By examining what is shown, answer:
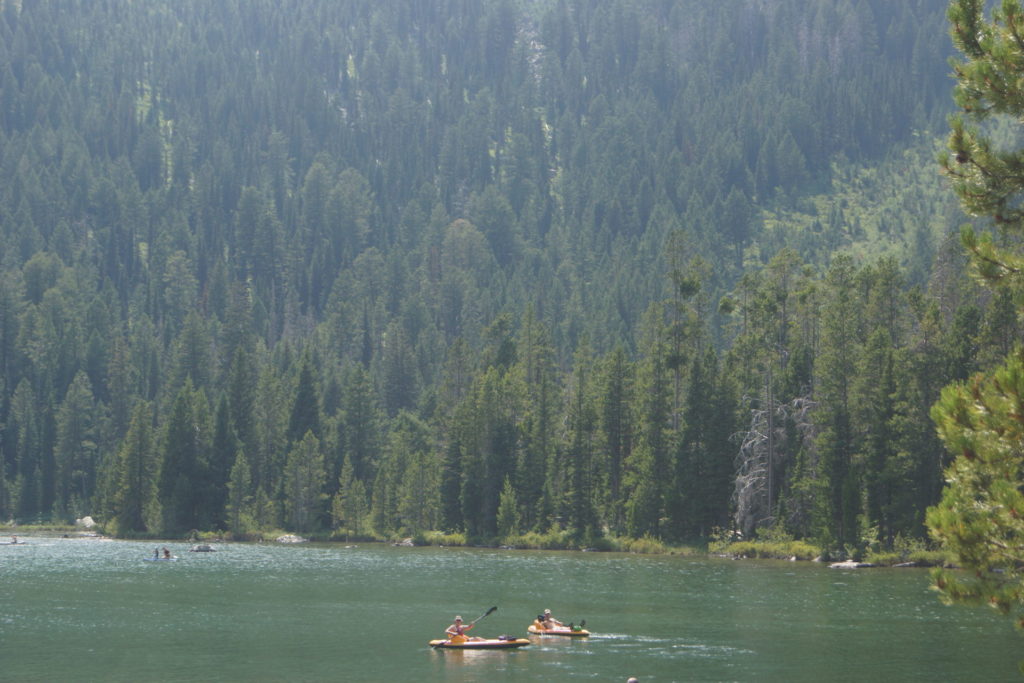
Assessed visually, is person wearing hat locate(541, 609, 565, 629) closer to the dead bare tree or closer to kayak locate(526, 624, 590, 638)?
kayak locate(526, 624, 590, 638)

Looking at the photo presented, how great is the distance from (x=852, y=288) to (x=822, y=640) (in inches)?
2637

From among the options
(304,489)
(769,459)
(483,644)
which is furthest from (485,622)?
(304,489)

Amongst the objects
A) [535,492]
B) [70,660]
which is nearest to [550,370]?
[535,492]

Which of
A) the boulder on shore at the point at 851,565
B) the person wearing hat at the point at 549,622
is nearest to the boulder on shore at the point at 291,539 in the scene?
the boulder on shore at the point at 851,565

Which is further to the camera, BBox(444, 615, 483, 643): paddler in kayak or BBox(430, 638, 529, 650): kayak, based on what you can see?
BBox(444, 615, 483, 643): paddler in kayak

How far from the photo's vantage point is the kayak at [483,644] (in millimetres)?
57938

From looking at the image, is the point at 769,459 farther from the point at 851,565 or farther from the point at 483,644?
the point at 483,644

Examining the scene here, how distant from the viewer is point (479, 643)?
2299 inches

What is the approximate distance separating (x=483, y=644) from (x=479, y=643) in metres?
0.19

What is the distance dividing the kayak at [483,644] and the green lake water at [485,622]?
20.9 inches

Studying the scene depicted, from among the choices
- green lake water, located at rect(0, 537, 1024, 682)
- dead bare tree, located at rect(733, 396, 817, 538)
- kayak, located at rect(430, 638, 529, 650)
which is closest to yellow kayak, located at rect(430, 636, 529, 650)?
kayak, located at rect(430, 638, 529, 650)

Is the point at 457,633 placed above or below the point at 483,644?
above

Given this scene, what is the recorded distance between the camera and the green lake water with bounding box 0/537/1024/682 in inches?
2025

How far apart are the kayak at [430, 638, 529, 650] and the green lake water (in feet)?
1.74
